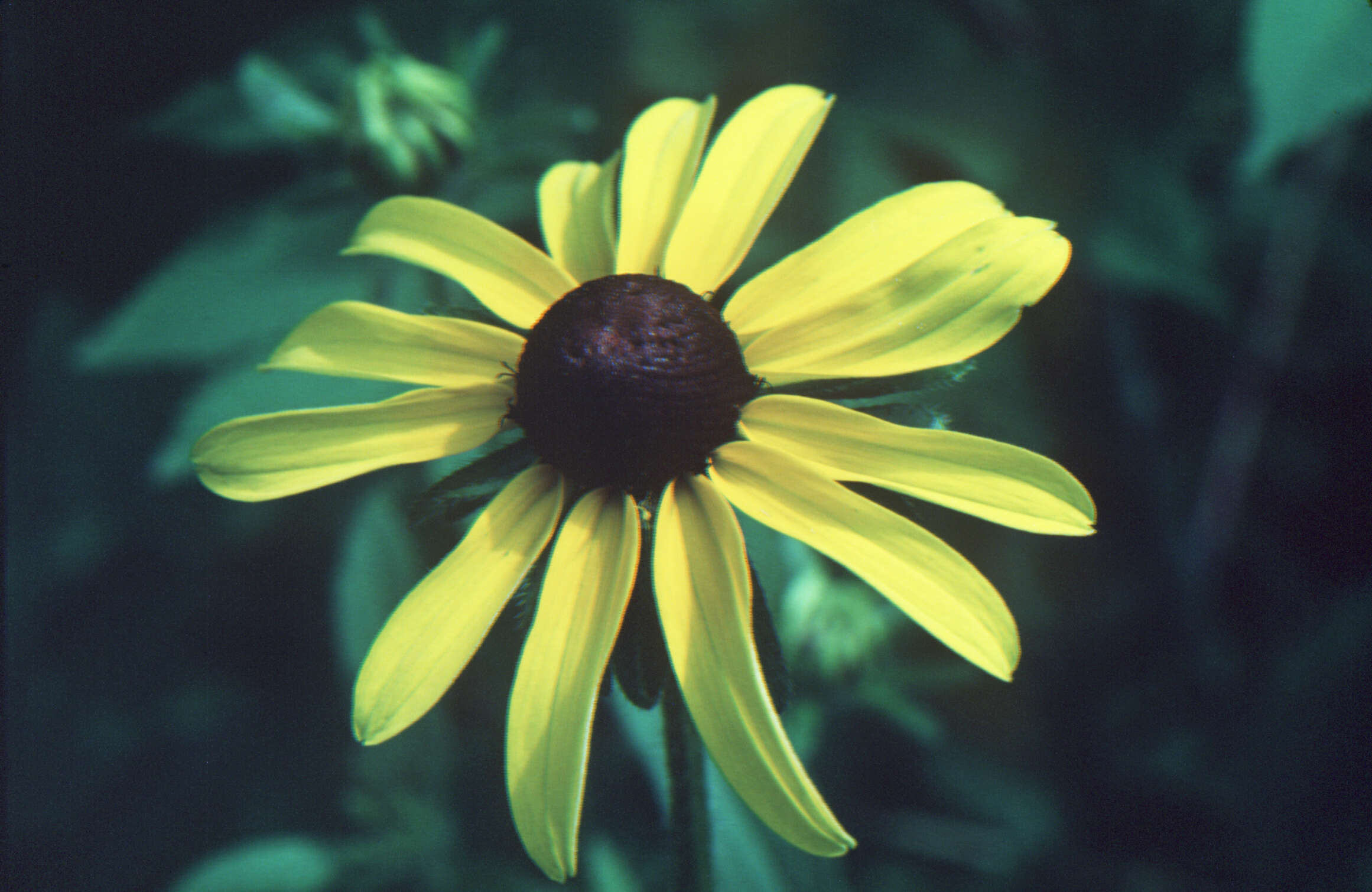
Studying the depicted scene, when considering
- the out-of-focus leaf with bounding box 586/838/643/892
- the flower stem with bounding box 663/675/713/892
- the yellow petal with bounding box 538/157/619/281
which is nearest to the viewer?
the flower stem with bounding box 663/675/713/892

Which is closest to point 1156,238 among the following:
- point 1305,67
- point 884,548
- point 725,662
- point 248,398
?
point 1305,67

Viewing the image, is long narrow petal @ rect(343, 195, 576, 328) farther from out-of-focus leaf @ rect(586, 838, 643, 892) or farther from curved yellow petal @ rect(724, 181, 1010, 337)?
out-of-focus leaf @ rect(586, 838, 643, 892)

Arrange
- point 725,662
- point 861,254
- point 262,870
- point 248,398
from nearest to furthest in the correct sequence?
point 725,662
point 861,254
point 248,398
point 262,870

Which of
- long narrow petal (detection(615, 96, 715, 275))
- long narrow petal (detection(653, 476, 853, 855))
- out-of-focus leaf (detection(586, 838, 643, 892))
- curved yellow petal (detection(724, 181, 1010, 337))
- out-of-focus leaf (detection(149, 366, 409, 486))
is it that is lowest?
out-of-focus leaf (detection(586, 838, 643, 892))

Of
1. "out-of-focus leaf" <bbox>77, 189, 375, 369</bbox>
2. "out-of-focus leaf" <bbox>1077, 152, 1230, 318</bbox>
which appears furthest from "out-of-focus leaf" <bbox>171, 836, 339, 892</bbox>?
"out-of-focus leaf" <bbox>1077, 152, 1230, 318</bbox>

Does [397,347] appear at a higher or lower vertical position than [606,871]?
higher

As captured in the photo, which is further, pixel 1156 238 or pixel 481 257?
pixel 1156 238

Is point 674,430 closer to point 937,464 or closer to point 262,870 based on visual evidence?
point 937,464

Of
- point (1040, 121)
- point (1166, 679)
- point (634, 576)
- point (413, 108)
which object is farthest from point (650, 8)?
point (1166, 679)
